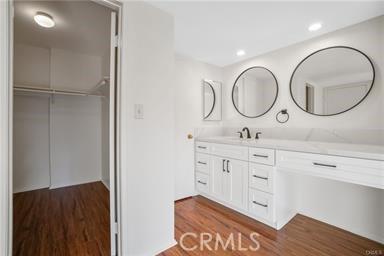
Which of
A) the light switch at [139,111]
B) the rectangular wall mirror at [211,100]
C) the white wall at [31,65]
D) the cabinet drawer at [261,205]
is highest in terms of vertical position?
the white wall at [31,65]

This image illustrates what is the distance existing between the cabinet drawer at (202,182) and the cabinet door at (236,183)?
355mm

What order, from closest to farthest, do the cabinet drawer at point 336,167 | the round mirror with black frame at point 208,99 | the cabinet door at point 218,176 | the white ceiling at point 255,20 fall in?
the cabinet drawer at point 336,167
the white ceiling at point 255,20
the cabinet door at point 218,176
the round mirror with black frame at point 208,99

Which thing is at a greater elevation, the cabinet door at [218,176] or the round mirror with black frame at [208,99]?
the round mirror with black frame at [208,99]

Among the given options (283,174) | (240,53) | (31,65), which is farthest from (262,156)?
(31,65)

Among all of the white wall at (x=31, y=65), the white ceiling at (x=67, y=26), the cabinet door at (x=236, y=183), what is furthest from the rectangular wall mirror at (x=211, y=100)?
the white wall at (x=31, y=65)

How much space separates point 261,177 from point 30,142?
3.57 metres

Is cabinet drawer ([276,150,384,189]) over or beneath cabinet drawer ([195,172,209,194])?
over

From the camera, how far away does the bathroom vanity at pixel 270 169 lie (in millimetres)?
1326

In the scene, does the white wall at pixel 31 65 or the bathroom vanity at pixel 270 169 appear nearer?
the bathroom vanity at pixel 270 169

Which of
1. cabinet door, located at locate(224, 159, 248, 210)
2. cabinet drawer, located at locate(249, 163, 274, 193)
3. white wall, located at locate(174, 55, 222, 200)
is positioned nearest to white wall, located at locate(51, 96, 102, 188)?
white wall, located at locate(174, 55, 222, 200)

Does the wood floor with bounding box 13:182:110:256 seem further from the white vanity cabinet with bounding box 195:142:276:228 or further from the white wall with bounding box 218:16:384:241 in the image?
the white wall with bounding box 218:16:384:241

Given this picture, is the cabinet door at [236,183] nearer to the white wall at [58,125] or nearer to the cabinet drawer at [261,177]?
the cabinet drawer at [261,177]

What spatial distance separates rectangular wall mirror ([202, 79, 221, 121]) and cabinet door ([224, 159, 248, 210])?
3.26 feet

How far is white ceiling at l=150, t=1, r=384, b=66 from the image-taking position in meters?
1.51
